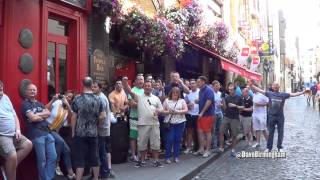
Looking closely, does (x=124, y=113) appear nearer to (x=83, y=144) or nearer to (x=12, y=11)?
(x=83, y=144)

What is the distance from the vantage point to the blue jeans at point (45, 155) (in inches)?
306

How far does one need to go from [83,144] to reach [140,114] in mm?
2293

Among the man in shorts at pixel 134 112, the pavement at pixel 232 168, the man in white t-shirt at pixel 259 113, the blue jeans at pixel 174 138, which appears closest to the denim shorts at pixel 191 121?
the pavement at pixel 232 168

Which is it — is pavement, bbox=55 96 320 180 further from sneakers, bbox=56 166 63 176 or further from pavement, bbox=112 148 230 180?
sneakers, bbox=56 166 63 176

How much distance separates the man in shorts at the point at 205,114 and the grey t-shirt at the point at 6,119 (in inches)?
221

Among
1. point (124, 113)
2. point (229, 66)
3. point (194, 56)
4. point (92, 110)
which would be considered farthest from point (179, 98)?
point (194, 56)

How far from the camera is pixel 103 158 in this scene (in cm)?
877

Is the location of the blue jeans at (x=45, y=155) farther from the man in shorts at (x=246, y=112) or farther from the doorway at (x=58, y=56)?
the man in shorts at (x=246, y=112)

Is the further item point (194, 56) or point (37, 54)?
point (194, 56)

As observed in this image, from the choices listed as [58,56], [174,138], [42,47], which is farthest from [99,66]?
[42,47]

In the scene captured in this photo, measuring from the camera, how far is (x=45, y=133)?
7.90 metres

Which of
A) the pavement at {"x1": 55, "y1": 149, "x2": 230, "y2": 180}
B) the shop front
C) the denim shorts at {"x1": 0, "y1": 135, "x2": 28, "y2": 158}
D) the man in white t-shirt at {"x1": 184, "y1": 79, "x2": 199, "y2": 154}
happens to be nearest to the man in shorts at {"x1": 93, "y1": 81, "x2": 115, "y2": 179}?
the pavement at {"x1": 55, "y1": 149, "x2": 230, "y2": 180}

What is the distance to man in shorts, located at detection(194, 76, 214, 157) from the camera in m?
11.9

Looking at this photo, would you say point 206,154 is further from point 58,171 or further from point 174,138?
point 58,171
